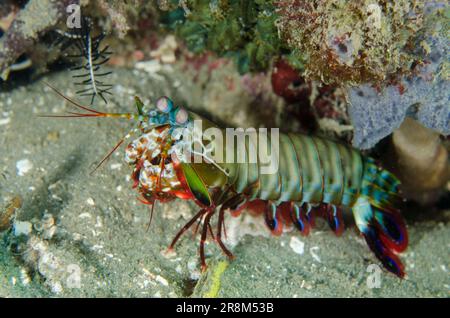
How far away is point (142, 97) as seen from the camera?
426 cm

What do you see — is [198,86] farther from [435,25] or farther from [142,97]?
[435,25]

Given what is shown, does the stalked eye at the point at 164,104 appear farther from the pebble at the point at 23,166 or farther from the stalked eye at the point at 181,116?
the pebble at the point at 23,166

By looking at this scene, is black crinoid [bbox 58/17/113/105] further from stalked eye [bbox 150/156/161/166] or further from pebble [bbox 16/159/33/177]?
pebble [bbox 16/159/33/177]

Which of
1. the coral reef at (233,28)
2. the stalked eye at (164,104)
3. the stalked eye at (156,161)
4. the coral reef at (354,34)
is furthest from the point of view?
the coral reef at (233,28)

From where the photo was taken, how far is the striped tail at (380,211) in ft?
12.1

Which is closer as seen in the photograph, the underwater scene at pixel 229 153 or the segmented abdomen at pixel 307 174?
the underwater scene at pixel 229 153

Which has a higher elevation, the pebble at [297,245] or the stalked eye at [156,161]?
the stalked eye at [156,161]

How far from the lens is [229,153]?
3.34 m

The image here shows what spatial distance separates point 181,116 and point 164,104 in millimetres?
151

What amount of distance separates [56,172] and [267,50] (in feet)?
6.88

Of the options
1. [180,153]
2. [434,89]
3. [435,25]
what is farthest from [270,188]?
[435,25]

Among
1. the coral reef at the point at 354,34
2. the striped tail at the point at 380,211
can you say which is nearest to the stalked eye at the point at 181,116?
the coral reef at the point at 354,34

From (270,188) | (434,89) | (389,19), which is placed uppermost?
(389,19)
